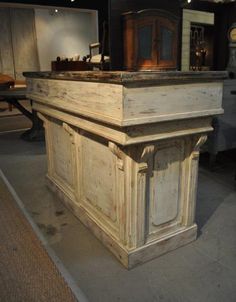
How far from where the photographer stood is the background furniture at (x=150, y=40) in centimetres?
383

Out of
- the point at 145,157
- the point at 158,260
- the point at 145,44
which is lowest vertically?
the point at 158,260

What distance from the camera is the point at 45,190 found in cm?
279

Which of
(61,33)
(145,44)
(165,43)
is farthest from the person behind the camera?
(61,33)

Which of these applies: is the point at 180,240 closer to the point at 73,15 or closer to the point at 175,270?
the point at 175,270

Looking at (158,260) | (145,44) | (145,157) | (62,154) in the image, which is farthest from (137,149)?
(145,44)

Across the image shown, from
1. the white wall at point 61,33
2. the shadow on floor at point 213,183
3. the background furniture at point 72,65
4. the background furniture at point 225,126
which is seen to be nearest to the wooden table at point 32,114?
the background furniture at point 72,65

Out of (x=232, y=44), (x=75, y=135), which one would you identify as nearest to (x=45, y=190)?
(x=75, y=135)

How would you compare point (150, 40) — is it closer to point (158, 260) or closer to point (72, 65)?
point (72, 65)

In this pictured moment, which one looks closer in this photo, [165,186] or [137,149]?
[137,149]

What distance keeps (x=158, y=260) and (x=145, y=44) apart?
3.85 metres

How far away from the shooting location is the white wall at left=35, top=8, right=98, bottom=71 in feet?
32.1

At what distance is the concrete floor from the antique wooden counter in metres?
0.08

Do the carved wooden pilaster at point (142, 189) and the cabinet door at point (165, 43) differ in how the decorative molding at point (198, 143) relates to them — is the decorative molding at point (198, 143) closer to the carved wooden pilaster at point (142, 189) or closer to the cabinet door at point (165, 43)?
the carved wooden pilaster at point (142, 189)

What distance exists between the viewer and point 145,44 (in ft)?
15.6
